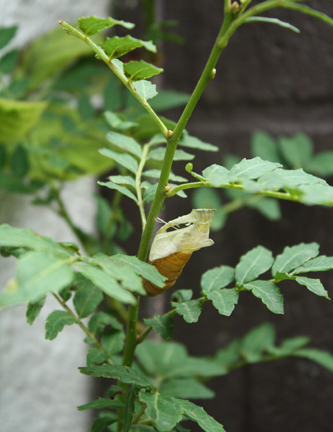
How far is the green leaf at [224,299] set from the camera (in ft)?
0.96

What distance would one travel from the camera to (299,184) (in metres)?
0.27

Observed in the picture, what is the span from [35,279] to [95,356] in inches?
7.3

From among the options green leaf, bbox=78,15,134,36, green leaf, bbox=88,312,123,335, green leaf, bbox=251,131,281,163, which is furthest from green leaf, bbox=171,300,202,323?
green leaf, bbox=251,131,281,163

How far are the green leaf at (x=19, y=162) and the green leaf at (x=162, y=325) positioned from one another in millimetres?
381

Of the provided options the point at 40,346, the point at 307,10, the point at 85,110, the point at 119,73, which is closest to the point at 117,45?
the point at 119,73

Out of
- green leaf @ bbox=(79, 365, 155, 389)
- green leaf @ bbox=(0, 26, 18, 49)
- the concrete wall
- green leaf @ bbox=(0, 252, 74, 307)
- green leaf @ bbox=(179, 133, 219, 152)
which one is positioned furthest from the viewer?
the concrete wall

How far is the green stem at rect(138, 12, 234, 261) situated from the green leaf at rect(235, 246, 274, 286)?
0.09 meters

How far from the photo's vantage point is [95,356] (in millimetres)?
353

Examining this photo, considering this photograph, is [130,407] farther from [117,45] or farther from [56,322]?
[117,45]

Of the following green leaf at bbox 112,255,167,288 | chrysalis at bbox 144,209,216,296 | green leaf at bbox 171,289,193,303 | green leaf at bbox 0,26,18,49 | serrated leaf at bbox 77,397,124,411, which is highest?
green leaf at bbox 0,26,18,49

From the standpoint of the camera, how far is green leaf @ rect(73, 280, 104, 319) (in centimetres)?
38

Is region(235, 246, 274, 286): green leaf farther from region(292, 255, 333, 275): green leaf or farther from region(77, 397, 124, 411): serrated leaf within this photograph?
region(77, 397, 124, 411): serrated leaf

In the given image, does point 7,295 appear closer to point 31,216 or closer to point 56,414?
point 31,216

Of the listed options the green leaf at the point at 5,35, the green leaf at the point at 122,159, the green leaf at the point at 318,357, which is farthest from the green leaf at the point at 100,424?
the green leaf at the point at 5,35
